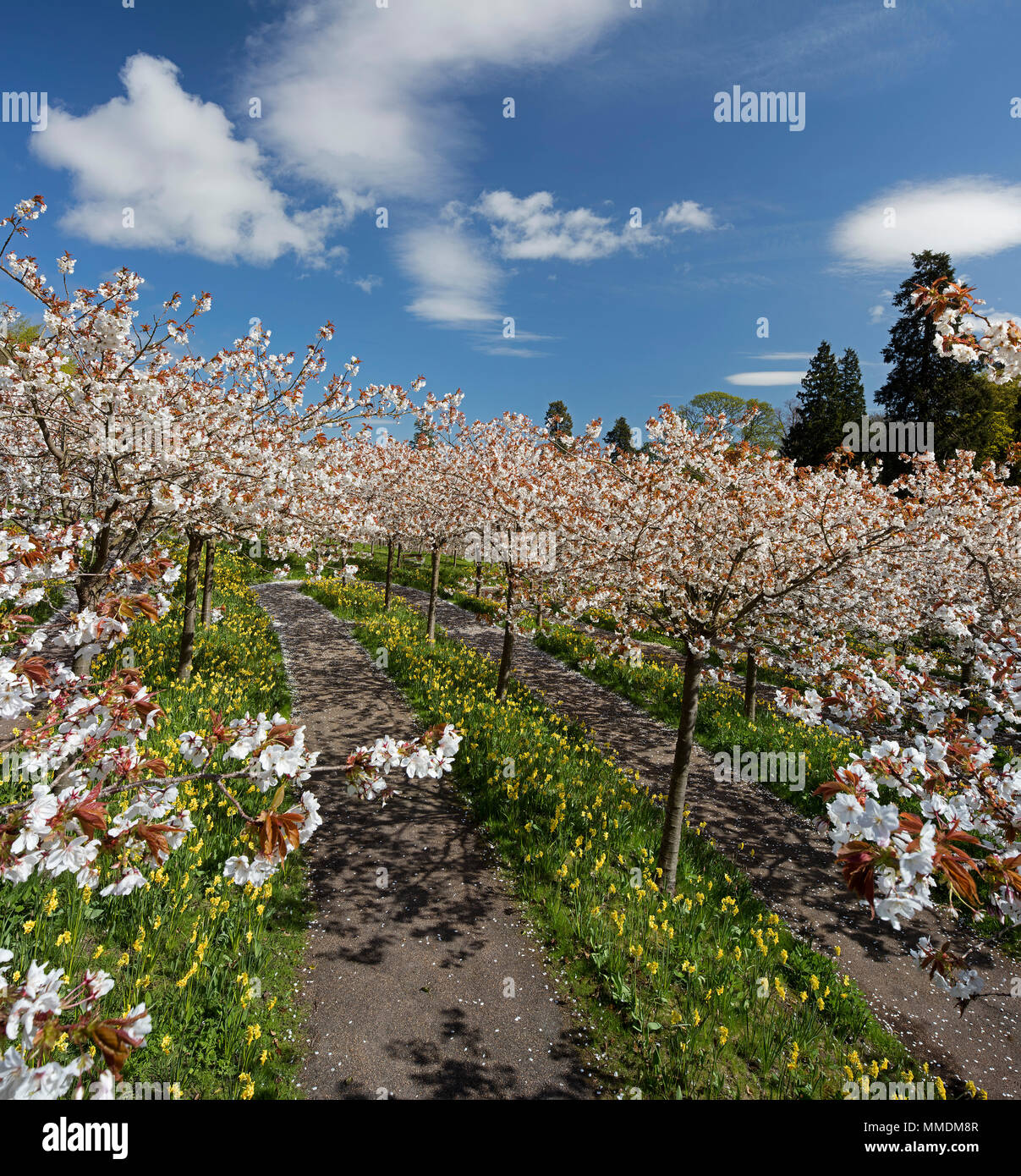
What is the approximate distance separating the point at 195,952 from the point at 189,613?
7240 mm

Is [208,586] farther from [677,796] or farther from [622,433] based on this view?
[622,433]

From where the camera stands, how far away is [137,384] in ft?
18.2

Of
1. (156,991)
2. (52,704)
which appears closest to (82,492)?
(52,704)

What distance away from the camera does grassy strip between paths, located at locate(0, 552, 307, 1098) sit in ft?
12.6

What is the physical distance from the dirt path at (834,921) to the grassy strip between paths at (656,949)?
43 centimetres

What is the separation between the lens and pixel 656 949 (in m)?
5.39

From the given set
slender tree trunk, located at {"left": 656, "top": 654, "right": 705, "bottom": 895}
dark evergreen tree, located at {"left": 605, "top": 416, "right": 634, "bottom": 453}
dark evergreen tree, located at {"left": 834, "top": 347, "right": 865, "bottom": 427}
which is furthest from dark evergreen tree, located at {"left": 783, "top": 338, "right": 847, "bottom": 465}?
slender tree trunk, located at {"left": 656, "top": 654, "right": 705, "bottom": 895}

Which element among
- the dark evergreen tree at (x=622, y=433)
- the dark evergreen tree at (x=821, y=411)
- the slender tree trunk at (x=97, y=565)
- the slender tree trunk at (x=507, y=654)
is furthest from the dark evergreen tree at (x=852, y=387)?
the slender tree trunk at (x=97, y=565)

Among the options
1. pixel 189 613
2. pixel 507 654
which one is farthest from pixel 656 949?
pixel 189 613

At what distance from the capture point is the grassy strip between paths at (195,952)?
384cm

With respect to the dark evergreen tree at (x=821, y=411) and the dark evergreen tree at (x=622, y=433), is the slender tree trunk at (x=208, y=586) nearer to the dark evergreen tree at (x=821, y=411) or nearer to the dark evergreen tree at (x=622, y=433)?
the dark evergreen tree at (x=821, y=411)

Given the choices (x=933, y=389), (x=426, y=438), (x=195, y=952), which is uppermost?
(x=933, y=389)

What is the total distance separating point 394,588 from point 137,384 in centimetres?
2012
